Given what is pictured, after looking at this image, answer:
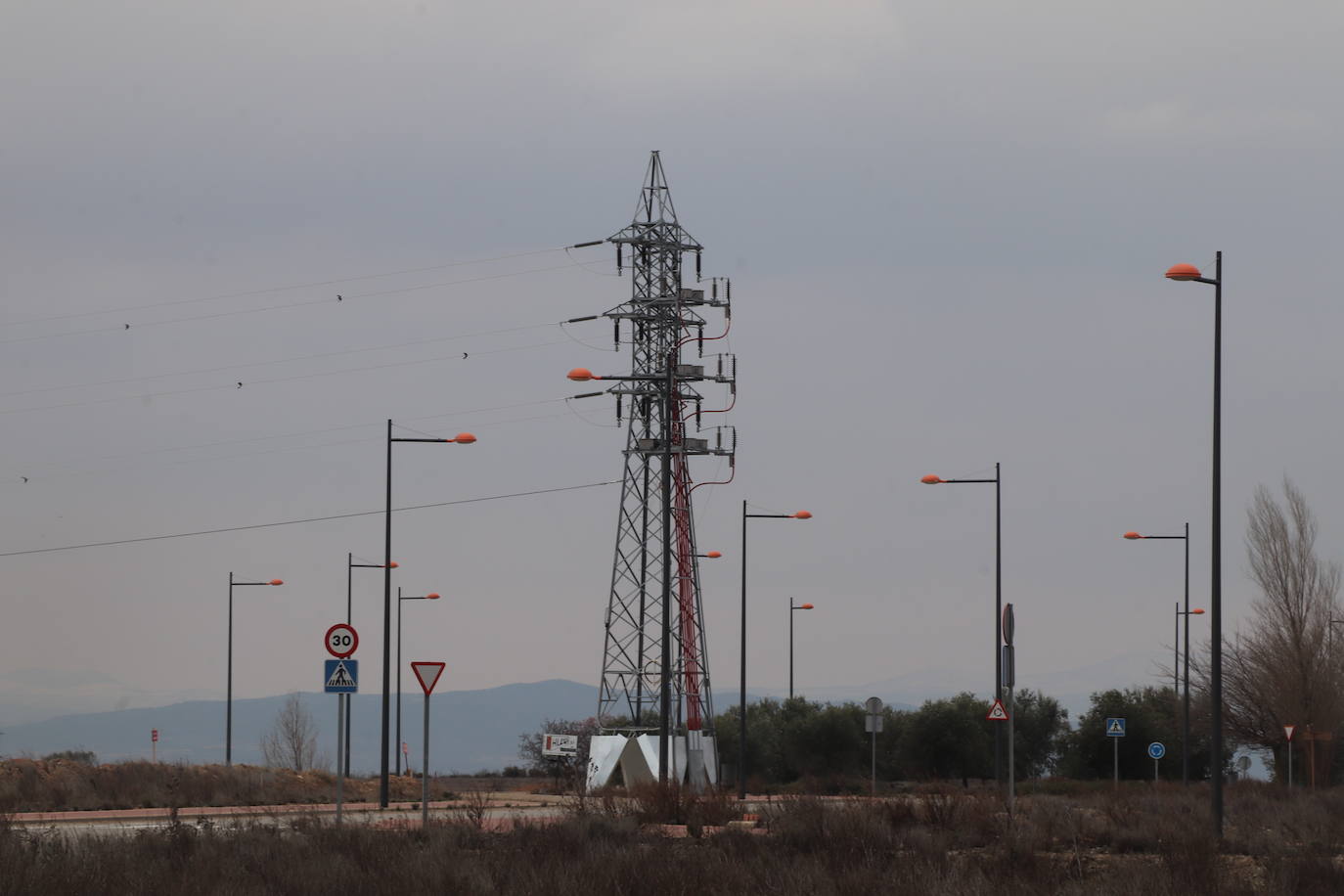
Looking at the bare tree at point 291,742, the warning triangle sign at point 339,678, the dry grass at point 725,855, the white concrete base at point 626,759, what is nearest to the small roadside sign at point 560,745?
the white concrete base at point 626,759

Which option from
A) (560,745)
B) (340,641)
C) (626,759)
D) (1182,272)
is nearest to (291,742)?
(560,745)

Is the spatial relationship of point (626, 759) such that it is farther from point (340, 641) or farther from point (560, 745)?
point (340, 641)

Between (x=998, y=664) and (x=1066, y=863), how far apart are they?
23.1m

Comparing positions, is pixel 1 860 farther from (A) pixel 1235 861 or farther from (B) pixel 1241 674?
(B) pixel 1241 674

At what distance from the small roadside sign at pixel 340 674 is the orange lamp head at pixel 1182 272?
1511 centimetres

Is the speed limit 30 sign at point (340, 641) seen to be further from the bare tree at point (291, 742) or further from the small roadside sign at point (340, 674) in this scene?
the bare tree at point (291, 742)

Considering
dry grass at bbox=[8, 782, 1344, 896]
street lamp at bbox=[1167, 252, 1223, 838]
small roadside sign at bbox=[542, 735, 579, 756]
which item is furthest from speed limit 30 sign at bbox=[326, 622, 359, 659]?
small roadside sign at bbox=[542, 735, 579, 756]

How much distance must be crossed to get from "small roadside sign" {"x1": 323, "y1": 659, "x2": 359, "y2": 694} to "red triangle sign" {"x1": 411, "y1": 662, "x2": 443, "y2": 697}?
1.03 metres

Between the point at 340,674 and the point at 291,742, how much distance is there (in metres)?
53.0

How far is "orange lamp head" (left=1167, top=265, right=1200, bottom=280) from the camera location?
29.8 metres

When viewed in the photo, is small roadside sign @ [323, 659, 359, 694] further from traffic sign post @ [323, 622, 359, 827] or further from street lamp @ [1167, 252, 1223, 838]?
street lamp @ [1167, 252, 1223, 838]

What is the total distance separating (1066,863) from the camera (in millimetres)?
22328

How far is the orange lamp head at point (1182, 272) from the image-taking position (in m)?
29.8

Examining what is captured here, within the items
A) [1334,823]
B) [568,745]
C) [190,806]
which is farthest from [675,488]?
[1334,823]
